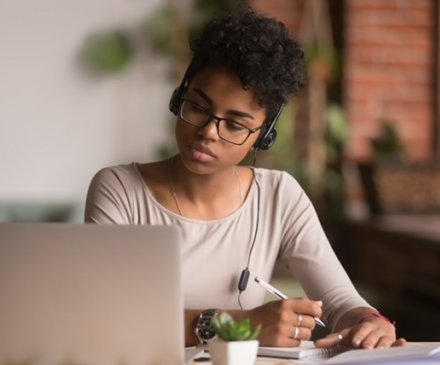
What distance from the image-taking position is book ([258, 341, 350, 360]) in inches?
65.4

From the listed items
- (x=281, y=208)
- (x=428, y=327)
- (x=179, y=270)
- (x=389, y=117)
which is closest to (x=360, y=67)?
(x=389, y=117)

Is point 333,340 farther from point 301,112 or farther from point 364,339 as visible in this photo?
point 301,112

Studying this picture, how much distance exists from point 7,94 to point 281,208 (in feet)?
8.55

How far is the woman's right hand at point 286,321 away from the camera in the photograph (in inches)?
67.8

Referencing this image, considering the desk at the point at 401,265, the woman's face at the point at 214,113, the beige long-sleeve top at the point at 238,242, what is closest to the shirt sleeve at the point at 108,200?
the beige long-sleeve top at the point at 238,242

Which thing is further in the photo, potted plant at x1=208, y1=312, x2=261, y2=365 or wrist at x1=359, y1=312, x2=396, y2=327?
wrist at x1=359, y1=312, x2=396, y2=327

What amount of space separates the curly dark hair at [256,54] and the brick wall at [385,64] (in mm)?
2939

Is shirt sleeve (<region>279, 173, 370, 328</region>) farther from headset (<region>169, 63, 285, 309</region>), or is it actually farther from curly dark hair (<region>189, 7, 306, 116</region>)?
curly dark hair (<region>189, 7, 306, 116</region>)

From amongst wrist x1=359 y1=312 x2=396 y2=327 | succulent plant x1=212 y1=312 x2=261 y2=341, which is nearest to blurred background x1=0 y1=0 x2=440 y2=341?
wrist x1=359 y1=312 x2=396 y2=327

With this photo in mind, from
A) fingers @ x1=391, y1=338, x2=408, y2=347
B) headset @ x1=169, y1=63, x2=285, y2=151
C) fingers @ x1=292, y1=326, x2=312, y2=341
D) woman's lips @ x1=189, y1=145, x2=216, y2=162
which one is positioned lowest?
fingers @ x1=391, y1=338, x2=408, y2=347

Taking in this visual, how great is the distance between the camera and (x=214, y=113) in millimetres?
1956

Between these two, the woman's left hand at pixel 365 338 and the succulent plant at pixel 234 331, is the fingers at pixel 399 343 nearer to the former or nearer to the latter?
the woman's left hand at pixel 365 338

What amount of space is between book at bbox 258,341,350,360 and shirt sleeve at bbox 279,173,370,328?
11.2 inches

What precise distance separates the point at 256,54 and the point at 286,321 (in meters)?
0.60
